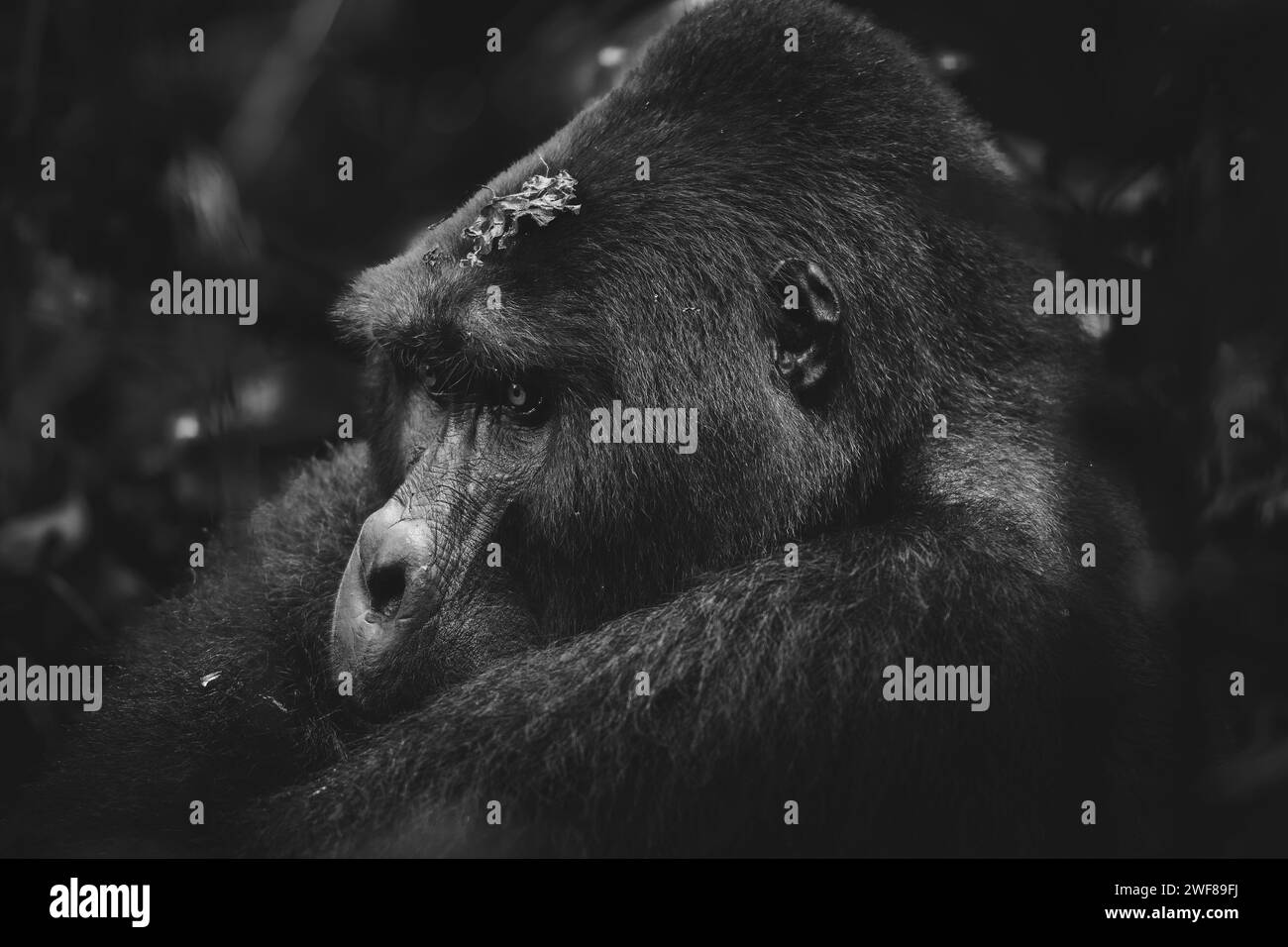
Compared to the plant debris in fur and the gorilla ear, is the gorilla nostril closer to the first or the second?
the plant debris in fur

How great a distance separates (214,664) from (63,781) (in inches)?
18.2

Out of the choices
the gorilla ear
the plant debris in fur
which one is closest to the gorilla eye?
the plant debris in fur

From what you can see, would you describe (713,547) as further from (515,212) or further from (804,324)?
(515,212)

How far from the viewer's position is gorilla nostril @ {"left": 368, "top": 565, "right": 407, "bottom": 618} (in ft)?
9.27

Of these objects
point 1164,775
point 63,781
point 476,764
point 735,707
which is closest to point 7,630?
point 63,781

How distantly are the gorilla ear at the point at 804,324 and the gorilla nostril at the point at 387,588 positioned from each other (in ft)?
3.41

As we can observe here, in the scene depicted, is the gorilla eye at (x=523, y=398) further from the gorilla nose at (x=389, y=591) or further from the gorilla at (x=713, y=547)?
the gorilla nose at (x=389, y=591)

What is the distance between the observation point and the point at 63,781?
123 inches

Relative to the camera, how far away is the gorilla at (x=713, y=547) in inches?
103

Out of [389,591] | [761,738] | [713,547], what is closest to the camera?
[761,738]

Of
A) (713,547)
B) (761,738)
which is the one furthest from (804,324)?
(761,738)

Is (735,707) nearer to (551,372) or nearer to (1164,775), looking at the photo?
(551,372)

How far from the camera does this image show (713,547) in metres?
2.95

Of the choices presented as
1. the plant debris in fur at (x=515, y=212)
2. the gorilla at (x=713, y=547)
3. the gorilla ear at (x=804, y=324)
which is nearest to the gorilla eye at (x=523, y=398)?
the gorilla at (x=713, y=547)
